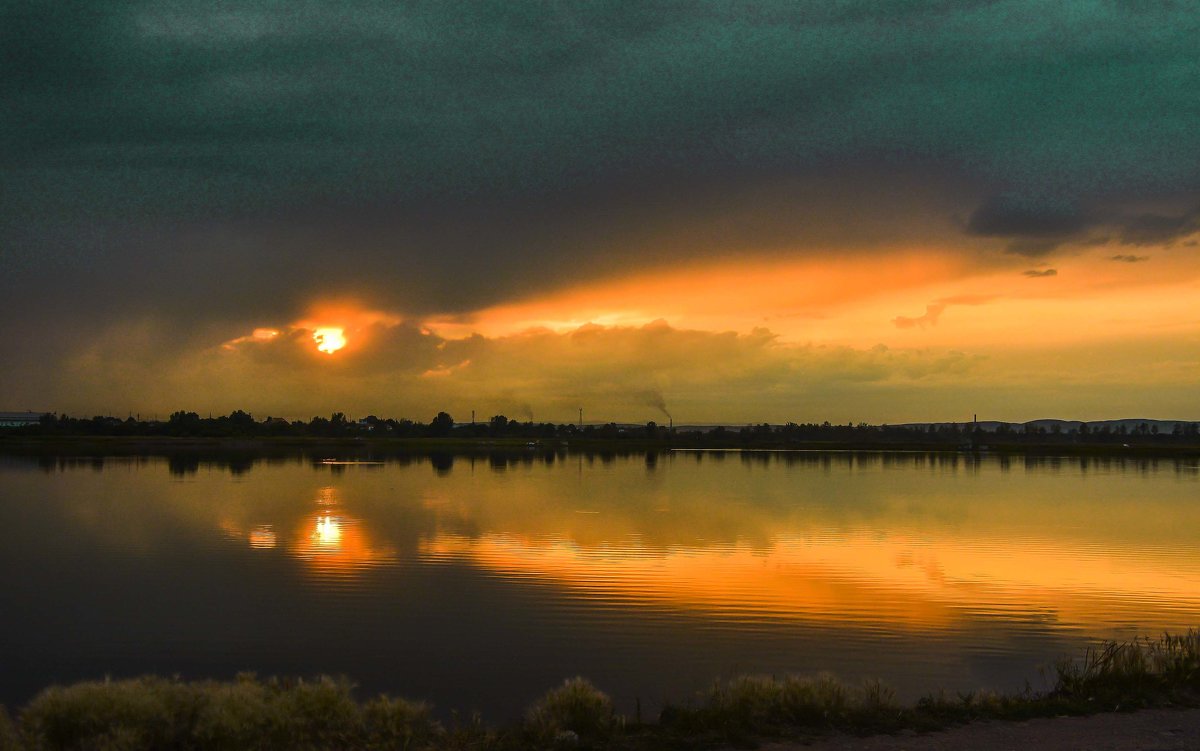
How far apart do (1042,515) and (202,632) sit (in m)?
34.8

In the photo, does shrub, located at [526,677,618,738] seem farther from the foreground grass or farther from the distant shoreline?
the distant shoreline

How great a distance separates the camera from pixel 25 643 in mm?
15234

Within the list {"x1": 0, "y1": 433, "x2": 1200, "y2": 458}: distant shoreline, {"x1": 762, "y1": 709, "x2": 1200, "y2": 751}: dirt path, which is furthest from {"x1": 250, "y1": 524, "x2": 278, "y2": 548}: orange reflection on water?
{"x1": 0, "y1": 433, "x2": 1200, "y2": 458}: distant shoreline

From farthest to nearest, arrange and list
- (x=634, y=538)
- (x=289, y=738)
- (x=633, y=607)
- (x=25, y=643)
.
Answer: (x=634, y=538)
(x=633, y=607)
(x=25, y=643)
(x=289, y=738)

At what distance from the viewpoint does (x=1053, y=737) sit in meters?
9.00

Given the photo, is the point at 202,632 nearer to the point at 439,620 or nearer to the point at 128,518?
the point at 439,620

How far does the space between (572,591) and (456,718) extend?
9578 millimetres

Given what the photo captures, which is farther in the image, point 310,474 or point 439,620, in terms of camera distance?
point 310,474

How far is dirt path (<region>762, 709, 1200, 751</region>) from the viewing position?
8656 millimetres

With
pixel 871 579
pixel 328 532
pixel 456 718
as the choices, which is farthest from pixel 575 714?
pixel 328 532

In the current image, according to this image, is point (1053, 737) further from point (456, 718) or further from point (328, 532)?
point (328, 532)

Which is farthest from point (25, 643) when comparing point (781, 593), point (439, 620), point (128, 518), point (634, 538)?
point (128, 518)

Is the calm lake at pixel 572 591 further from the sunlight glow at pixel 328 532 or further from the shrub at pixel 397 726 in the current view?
the shrub at pixel 397 726

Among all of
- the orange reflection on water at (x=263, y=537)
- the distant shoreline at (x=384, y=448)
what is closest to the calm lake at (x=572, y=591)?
the orange reflection on water at (x=263, y=537)
